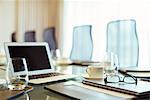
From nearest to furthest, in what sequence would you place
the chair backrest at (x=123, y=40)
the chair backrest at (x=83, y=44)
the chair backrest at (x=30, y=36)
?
1. the chair backrest at (x=123, y=40)
2. the chair backrest at (x=83, y=44)
3. the chair backrest at (x=30, y=36)

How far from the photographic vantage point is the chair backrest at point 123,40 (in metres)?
2.98

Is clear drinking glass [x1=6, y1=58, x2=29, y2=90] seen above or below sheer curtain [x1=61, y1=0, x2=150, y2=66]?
below

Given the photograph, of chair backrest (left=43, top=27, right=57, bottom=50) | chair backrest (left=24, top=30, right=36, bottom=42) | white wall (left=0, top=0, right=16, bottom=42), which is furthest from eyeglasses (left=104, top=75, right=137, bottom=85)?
white wall (left=0, top=0, right=16, bottom=42)

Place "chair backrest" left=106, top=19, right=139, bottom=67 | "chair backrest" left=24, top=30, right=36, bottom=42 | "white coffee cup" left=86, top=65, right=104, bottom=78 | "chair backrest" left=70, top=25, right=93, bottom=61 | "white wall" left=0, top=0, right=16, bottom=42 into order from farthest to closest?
"white wall" left=0, top=0, right=16, bottom=42 < "chair backrest" left=24, top=30, right=36, bottom=42 < "chair backrest" left=70, top=25, right=93, bottom=61 < "chair backrest" left=106, top=19, right=139, bottom=67 < "white coffee cup" left=86, top=65, right=104, bottom=78

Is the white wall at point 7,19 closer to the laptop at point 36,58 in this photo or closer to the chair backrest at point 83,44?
the chair backrest at point 83,44

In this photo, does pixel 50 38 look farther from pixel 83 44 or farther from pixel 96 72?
pixel 96 72

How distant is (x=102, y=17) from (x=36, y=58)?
8.42 ft

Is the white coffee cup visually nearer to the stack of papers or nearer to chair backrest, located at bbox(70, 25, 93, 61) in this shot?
the stack of papers

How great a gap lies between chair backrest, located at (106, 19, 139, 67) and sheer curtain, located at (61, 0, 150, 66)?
0.24 m

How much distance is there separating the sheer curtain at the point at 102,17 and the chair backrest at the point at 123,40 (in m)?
0.24

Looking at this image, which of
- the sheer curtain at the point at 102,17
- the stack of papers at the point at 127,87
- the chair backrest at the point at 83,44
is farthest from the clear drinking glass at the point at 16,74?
Result: the sheer curtain at the point at 102,17

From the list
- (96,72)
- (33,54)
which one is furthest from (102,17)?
(96,72)

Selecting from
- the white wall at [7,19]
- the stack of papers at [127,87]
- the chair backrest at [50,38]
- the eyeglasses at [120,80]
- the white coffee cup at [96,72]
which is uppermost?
the white wall at [7,19]

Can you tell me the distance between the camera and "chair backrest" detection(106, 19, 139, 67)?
2.98m
